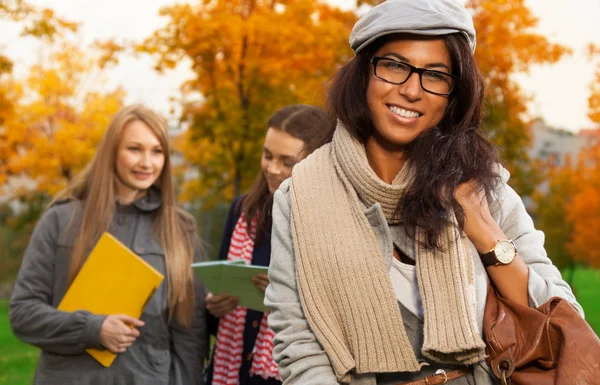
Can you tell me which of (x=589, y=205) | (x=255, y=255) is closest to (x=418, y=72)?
(x=255, y=255)

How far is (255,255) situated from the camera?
4.30 m

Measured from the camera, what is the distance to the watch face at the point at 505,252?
7.54 ft

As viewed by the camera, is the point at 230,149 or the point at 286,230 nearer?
the point at 286,230

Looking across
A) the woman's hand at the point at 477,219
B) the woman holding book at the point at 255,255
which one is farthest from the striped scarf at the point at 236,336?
Result: the woman's hand at the point at 477,219

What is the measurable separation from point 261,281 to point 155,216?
108 cm

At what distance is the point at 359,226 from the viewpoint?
2.35 metres

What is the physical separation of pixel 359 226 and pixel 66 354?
2.41 metres

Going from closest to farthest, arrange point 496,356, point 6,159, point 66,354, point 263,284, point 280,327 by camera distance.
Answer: point 496,356
point 280,327
point 263,284
point 66,354
point 6,159

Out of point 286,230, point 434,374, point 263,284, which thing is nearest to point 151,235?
point 263,284

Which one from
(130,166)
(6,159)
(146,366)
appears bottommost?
(146,366)

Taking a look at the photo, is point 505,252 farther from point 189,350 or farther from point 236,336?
point 189,350

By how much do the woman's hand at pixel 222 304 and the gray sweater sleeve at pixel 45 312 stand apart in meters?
0.58

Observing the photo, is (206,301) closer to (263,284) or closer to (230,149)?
(263,284)

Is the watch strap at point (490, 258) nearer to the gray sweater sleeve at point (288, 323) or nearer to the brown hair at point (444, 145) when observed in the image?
the brown hair at point (444, 145)
